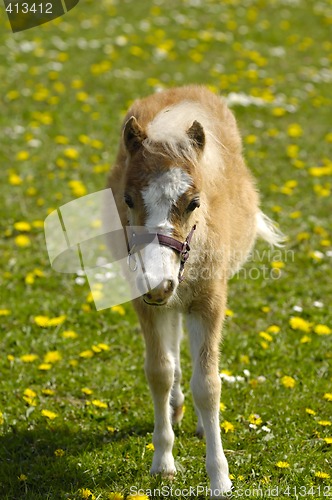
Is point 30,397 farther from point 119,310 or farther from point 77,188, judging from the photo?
point 77,188

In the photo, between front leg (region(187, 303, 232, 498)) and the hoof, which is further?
the hoof

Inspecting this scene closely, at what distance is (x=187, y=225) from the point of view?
3.38m

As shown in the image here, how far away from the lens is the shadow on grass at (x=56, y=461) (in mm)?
3789

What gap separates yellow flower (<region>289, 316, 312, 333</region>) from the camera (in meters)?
5.62

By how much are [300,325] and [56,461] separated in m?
2.45

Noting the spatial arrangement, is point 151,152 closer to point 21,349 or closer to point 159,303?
point 159,303

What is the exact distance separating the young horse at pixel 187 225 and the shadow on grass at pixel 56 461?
334mm

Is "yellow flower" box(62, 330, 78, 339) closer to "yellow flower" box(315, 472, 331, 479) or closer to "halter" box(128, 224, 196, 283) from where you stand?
"halter" box(128, 224, 196, 283)

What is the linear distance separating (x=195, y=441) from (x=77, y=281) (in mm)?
2266

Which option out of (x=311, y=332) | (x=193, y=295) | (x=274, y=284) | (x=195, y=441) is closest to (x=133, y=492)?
(x=195, y=441)

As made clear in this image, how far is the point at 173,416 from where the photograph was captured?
4582 millimetres

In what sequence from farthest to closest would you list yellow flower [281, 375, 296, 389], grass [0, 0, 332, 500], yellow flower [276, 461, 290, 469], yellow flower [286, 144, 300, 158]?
yellow flower [286, 144, 300, 158] → yellow flower [281, 375, 296, 389] → grass [0, 0, 332, 500] → yellow flower [276, 461, 290, 469]

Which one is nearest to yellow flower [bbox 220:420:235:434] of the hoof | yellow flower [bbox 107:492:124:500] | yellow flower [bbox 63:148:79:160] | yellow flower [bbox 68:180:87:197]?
the hoof

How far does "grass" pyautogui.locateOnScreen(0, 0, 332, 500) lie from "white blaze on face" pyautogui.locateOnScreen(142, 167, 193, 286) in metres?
1.42
